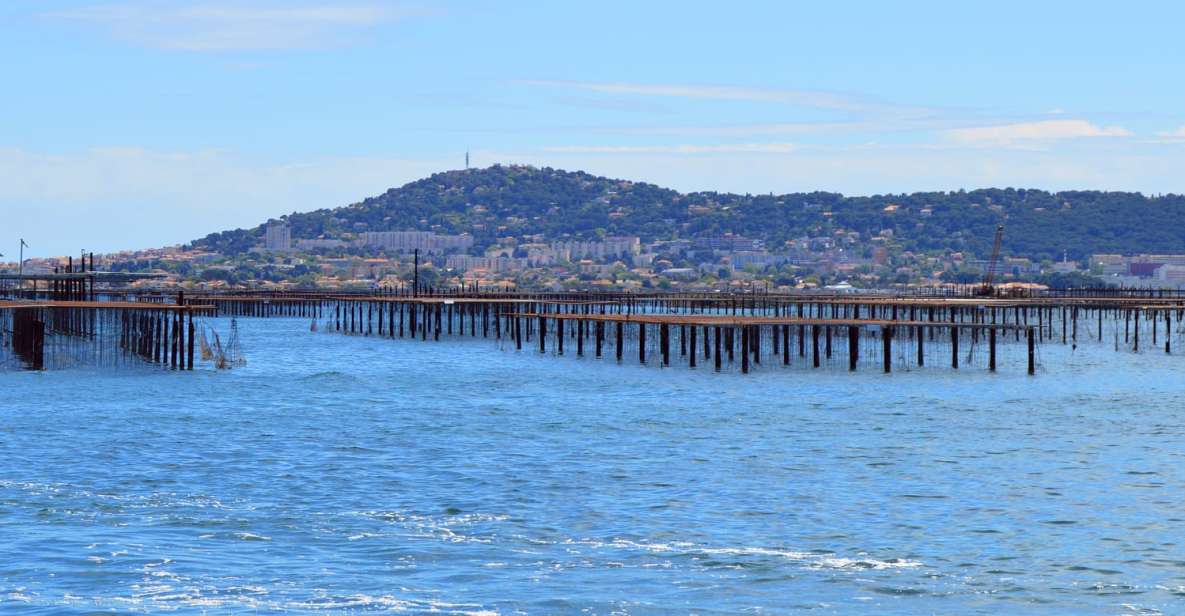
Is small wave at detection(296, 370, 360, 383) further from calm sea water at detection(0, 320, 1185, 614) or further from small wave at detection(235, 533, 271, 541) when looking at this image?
small wave at detection(235, 533, 271, 541)

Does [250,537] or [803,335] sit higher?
[803,335]

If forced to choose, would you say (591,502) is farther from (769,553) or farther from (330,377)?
(330,377)

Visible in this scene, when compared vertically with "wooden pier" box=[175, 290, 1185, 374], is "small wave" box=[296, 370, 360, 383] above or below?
below

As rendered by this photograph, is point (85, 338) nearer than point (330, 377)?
No

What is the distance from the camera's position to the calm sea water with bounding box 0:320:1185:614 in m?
22.1

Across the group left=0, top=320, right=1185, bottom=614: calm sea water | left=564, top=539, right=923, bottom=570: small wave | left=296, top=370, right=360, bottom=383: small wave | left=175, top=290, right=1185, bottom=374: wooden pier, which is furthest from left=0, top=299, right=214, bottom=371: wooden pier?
left=564, top=539, right=923, bottom=570: small wave

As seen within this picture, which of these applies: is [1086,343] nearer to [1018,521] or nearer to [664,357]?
[664,357]

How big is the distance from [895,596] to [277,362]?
2494 inches

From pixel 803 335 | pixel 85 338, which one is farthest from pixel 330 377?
pixel 803 335

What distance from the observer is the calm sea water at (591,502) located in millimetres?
22141

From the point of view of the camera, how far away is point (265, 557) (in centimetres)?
2423

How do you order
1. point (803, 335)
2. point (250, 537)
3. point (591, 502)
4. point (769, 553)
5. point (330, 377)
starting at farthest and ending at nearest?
point (803, 335)
point (330, 377)
point (591, 502)
point (250, 537)
point (769, 553)

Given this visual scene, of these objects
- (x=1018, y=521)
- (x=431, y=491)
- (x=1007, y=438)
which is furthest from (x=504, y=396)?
(x=1018, y=521)

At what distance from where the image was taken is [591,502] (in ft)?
98.8
